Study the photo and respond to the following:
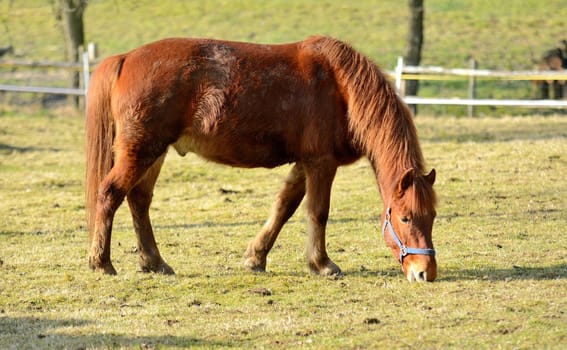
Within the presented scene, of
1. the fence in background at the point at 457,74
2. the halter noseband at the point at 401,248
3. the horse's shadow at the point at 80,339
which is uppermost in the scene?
the halter noseband at the point at 401,248

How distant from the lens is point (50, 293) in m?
6.96

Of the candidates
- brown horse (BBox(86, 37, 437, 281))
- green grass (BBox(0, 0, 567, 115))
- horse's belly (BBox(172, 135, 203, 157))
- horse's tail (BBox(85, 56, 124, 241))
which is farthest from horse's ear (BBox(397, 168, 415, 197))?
green grass (BBox(0, 0, 567, 115))

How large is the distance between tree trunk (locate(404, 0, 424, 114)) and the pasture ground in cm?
652

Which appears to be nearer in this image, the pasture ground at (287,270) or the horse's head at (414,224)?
the pasture ground at (287,270)

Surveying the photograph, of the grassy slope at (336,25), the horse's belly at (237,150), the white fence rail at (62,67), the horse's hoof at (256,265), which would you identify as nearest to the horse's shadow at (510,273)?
the horse's hoof at (256,265)

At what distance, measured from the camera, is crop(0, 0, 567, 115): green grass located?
30.9m

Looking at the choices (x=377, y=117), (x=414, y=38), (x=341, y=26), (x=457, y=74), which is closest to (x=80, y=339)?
(x=377, y=117)

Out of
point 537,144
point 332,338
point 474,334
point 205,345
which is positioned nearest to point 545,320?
point 474,334

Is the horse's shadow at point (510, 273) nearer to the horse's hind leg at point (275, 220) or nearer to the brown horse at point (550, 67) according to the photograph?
the horse's hind leg at point (275, 220)

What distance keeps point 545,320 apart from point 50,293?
12.2 feet

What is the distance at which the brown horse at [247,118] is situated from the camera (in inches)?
282

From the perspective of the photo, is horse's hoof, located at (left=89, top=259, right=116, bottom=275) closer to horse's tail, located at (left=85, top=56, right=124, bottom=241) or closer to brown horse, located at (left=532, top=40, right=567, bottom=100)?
horse's tail, located at (left=85, top=56, right=124, bottom=241)

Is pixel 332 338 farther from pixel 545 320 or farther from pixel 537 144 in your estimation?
pixel 537 144

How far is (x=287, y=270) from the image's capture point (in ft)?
25.8
